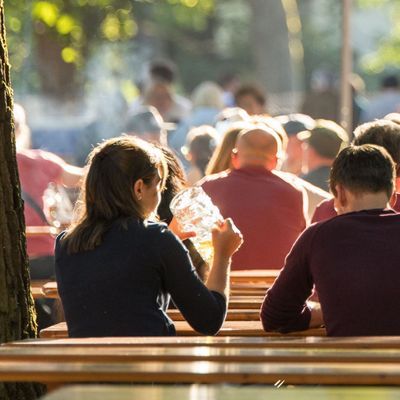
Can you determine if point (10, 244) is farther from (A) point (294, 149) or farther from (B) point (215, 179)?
(A) point (294, 149)

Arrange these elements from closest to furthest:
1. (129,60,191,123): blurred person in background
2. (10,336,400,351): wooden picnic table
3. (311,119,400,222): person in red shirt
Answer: (10,336,400,351): wooden picnic table → (311,119,400,222): person in red shirt → (129,60,191,123): blurred person in background

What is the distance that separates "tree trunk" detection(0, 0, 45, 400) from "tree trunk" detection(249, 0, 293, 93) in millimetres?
27007

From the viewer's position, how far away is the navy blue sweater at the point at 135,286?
523 centimetres

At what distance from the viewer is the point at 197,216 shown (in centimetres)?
633

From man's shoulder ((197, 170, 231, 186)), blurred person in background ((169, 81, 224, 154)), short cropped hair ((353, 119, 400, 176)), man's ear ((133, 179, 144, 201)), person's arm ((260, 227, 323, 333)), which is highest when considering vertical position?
man's ear ((133, 179, 144, 201))

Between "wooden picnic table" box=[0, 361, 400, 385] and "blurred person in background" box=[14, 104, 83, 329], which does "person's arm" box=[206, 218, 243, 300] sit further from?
"blurred person in background" box=[14, 104, 83, 329]

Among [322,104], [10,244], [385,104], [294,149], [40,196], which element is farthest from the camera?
[322,104]

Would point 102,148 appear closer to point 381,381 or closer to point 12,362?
Answer: point 12,362

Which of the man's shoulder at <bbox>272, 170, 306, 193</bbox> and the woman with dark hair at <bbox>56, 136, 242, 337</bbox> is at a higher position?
the woman with dark hair at <bbox>56, 136, 242, 337</bbox>

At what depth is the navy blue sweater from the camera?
5230 millimetres

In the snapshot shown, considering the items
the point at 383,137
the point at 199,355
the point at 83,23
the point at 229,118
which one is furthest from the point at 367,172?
the point at 83,23

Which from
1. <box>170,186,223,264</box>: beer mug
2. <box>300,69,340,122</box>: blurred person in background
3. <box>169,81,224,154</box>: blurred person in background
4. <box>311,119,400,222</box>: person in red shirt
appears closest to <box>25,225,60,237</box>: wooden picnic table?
<box>311,119,400,222</box>: person in red shirt

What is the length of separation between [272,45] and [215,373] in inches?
1166

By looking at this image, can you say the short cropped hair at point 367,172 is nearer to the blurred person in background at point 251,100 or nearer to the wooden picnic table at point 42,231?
the wooden picnic table at point 42,231
